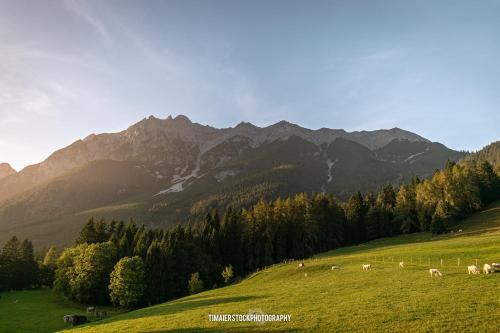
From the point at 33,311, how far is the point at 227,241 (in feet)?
184

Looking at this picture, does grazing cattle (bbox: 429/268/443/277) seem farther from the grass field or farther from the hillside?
the grass field

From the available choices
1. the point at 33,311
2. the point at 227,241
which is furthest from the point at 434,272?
the point at 227,241

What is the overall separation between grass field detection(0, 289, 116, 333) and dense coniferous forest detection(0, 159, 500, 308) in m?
4.92

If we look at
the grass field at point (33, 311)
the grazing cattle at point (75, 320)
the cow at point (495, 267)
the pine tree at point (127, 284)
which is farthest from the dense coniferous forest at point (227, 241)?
the cow at point (495, 267)

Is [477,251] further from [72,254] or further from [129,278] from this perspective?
[72,254]

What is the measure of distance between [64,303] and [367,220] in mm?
98184

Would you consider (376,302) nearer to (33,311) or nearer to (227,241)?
(33,311)

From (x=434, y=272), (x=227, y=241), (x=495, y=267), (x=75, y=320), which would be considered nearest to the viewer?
(x=495, y=267)

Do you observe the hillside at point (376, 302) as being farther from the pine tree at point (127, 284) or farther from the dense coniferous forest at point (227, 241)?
the dense coniferous forest at point (227, 241)

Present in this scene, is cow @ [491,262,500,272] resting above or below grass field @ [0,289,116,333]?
above

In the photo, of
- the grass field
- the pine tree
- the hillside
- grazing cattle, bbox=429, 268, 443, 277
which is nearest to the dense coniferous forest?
the pine tree

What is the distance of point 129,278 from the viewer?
8556 centimetres

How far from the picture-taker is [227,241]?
11806 cm

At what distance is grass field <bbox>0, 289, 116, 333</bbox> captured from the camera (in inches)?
2421
